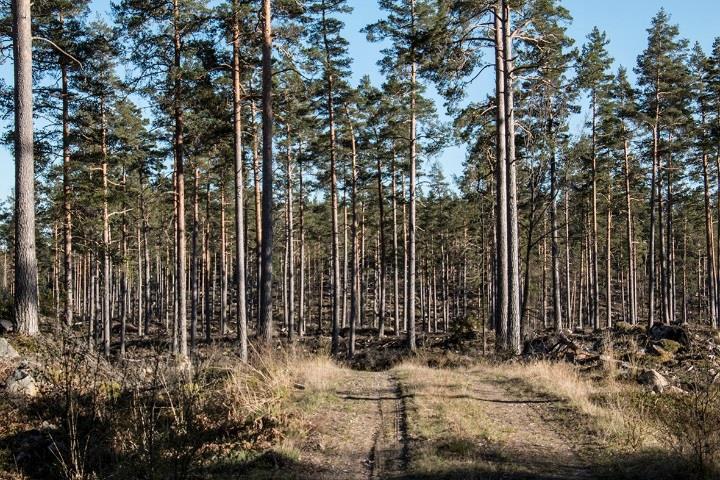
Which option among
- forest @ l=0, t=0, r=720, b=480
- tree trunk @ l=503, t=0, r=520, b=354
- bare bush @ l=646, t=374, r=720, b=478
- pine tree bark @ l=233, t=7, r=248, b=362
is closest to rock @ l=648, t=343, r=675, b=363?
forest @ l=0, t=0, r=720, b=480

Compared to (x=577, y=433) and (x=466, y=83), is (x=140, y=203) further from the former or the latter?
(x=577, y=433)

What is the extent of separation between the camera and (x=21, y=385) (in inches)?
303

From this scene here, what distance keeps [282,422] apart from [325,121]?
65.7 feet

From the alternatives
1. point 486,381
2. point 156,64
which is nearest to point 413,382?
point 486,381

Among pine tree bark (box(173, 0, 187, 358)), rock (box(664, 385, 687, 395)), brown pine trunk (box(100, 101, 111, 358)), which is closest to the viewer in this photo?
rock (box(664, 385, 687, 395))

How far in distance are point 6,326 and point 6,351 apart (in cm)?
236

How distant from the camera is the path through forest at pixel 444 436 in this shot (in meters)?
5.59

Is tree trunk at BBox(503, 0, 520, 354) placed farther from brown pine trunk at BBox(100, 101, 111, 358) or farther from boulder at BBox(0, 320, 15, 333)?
brown pine trunk at BBox(100, 101, 111, 358)

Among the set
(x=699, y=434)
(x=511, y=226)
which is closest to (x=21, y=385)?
(x=699, y=434)

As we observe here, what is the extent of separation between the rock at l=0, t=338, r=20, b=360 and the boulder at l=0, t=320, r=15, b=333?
1845mm

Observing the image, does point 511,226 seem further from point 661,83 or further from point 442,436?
point 661,83

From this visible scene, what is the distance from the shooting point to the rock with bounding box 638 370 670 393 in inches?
368

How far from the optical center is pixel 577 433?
6.89 m

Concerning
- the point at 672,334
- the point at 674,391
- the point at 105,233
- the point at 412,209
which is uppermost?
the point at 412,209
